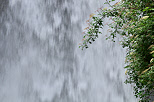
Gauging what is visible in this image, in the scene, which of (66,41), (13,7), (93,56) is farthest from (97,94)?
(13,7)

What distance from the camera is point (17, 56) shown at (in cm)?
971

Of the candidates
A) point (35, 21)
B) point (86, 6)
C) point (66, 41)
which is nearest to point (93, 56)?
point (66, 41)

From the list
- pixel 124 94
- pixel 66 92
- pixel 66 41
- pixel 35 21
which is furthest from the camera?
pixel 35 21

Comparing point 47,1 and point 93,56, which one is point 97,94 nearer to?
point 93,56

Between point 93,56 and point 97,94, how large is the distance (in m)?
1.52

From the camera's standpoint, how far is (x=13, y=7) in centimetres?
1026

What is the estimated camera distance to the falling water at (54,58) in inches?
312

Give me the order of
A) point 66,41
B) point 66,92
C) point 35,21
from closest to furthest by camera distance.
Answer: point 66,92
point 66,41
point 35,21

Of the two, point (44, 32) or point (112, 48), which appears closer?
point (112, 48)

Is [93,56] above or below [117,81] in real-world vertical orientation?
above

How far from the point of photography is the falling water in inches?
312

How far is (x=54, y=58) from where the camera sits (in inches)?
352

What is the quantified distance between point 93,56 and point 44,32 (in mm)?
2506

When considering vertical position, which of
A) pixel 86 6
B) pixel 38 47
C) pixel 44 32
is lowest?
pixel 38 47
